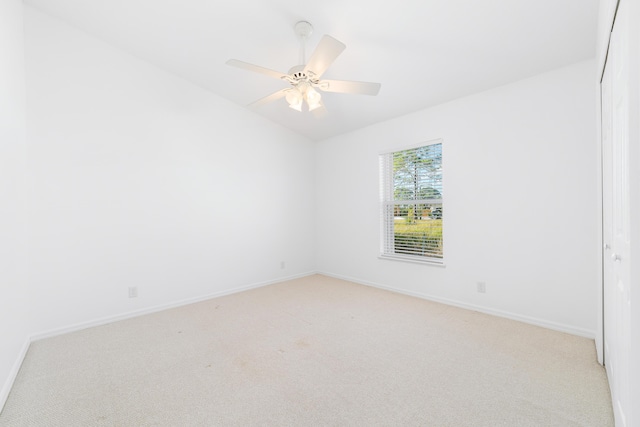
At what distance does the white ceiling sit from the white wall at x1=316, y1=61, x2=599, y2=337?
248 millimetres

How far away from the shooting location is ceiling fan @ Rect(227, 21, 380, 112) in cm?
206

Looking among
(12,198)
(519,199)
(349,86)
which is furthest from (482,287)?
(12,198)

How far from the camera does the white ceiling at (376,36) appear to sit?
2.18 m

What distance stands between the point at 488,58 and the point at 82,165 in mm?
4046

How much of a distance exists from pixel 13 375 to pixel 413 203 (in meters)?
4.06

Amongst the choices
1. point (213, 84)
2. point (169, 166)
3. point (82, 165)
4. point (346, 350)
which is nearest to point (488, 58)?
point (346, 350)

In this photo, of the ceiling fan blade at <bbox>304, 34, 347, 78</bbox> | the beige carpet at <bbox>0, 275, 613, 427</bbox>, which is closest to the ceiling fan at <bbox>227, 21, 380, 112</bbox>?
the ceiling fan blade at <bbox>304, 34, 347, 78</bbox>

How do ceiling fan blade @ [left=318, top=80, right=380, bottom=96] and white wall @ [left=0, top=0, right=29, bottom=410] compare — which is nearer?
white wall @ [left=0, top=0, right=29, bottom=410]

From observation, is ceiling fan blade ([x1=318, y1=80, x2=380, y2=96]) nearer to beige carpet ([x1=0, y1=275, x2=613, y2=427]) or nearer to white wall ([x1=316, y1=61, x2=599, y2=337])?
white wall ([x1=316, y1=61, x2=599, y2=337])

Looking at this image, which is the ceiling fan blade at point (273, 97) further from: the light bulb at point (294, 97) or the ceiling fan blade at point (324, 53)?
the ceiling fan blade at point (324, 53)

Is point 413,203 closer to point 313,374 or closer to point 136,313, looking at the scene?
point 313,374

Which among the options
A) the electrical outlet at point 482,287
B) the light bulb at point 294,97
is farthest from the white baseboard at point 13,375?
the electrical outlet at point 482,287

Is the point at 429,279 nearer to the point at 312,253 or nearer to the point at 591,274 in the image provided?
the point at 591,274

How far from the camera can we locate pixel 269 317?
3.08 m
